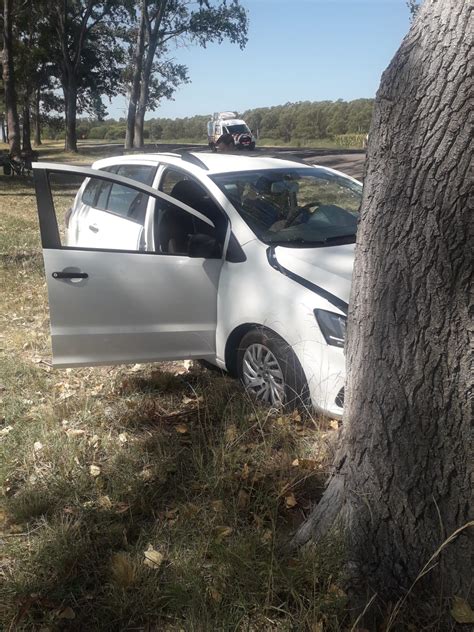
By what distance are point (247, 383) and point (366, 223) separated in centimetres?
198

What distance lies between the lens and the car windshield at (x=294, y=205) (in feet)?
14.0

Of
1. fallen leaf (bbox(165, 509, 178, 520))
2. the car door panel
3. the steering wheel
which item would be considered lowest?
fallen leaf (bbox(165, 509, 178, 520))

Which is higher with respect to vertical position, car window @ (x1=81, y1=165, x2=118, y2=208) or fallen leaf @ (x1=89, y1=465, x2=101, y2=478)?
car window @ (x1=81, y1=165, x2=118, y2=208)

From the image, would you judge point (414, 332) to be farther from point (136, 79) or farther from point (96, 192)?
point (136, 79)

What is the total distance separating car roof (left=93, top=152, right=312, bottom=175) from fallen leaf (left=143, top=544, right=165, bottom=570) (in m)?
2.84

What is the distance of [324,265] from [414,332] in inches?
68.6

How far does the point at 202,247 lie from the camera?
13.4 feet

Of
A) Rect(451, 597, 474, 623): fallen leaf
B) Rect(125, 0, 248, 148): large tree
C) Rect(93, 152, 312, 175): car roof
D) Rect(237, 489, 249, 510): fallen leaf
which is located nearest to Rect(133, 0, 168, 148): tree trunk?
Rect(125, 0, 248, 148): large tree

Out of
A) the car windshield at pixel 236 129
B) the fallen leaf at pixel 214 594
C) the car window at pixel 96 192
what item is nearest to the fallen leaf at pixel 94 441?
the fallen leaf at pixel 214 594

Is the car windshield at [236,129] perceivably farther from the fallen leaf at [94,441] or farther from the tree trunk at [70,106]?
the fallen leaf at [94,441]

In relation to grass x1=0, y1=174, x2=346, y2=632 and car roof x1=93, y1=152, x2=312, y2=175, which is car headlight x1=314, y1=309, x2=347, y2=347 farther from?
car roof x1=93, y1=152, x2=312, y2=175

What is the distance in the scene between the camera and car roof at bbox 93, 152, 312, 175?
470cm

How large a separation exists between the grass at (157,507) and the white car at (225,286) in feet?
0.95

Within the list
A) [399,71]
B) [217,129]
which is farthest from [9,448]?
[217,129]
